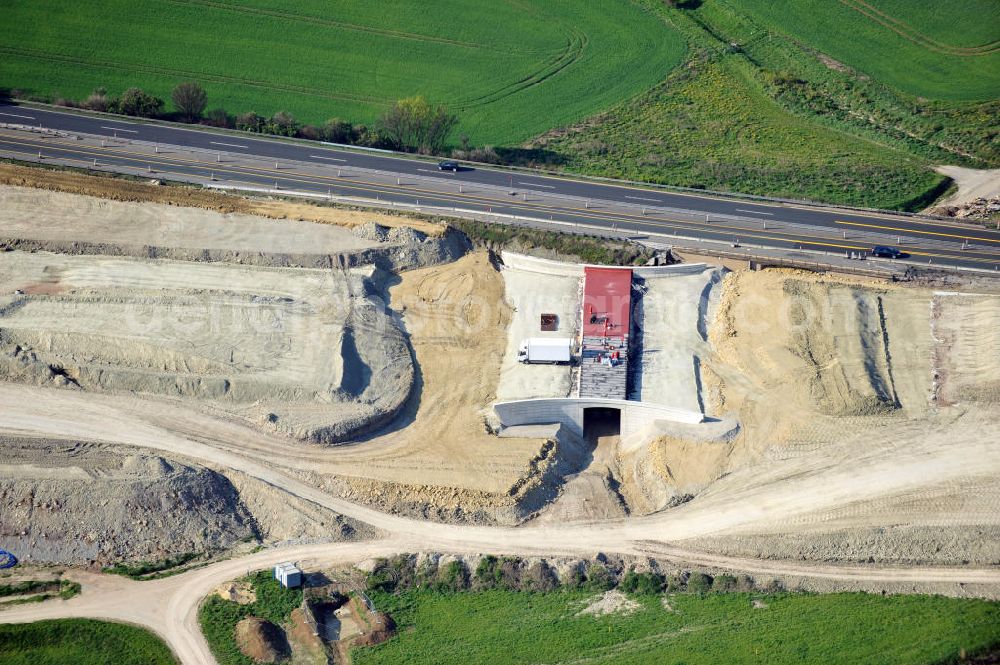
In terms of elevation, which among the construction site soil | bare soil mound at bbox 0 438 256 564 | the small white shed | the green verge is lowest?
the green verge

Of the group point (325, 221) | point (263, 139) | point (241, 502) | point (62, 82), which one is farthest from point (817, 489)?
point (62, 82)

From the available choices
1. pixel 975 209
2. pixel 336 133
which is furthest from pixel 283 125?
pixel 975 209

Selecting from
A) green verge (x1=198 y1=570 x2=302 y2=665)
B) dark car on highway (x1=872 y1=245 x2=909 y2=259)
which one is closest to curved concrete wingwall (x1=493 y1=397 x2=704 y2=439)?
green verge (x1=198 y1=570 x2=302 y2=665)

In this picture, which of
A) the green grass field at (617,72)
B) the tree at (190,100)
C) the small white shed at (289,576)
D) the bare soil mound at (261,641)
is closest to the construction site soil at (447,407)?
the small white shed at (289,576)

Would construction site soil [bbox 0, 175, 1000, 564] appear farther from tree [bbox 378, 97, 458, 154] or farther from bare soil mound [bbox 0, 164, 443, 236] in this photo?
tree [bbox 378, 97, 458, 154]

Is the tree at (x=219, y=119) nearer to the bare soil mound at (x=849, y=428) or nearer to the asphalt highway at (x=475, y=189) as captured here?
the asphalt highway at (x=475, y=189)
